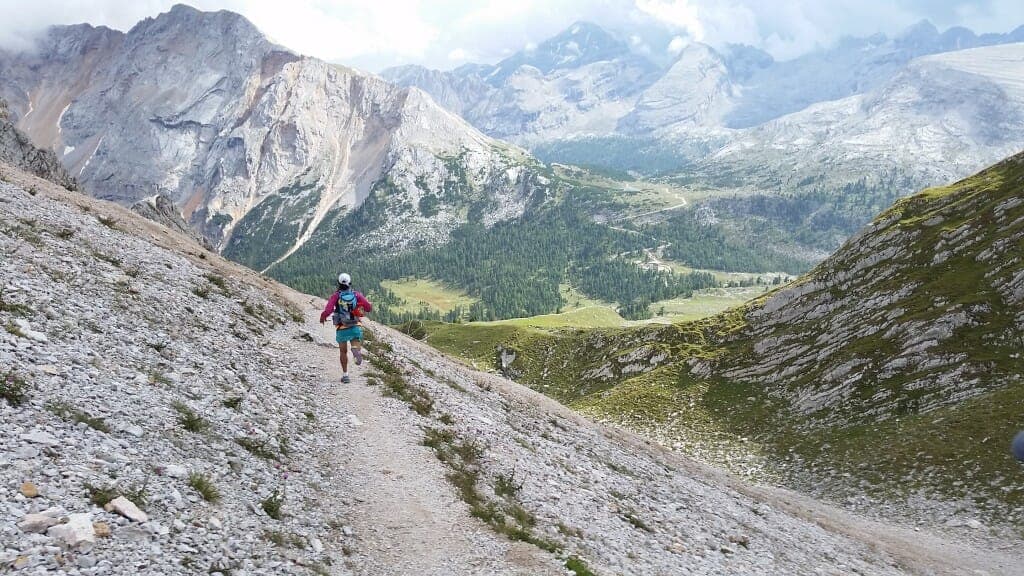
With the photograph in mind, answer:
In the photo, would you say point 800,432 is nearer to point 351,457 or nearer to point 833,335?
point 833,335

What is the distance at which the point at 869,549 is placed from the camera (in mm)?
30922

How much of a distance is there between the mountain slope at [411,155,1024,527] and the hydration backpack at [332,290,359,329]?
38.9 m

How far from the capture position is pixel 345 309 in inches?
1042

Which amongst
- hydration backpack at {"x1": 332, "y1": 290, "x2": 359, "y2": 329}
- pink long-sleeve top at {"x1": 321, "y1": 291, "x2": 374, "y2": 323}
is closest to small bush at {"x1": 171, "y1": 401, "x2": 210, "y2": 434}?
pink long-sleeve top at {"x1": 321, "y1": 291, "x2": 374, "y2": 323}

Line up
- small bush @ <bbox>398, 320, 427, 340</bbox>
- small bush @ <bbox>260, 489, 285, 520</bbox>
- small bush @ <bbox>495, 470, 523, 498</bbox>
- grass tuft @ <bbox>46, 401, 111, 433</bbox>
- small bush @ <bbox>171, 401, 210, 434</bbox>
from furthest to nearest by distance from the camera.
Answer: small bush @ <bbox>398, 320, 427, 340</bbox> < small bush @ <bbox>495, 470, 523, 498</bbox> < small bush @ <bbox>171, 401, 210, 434</bbox> < small bush @ <bbox>260, 489, 285, 520</bbox> < grass tuft @ <bbox>46, 401, 111, 433</bbox>

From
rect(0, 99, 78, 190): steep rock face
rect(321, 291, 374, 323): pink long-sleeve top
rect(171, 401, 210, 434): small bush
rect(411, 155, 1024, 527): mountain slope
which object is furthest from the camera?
rect(0, 99, 78, 190): steep rock face

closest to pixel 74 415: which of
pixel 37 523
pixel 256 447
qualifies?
pixel 37 523

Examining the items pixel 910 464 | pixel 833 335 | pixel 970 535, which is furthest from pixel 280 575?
pixel 833 335

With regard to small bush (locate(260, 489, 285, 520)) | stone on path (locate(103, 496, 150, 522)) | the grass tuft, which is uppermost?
the grass tuft

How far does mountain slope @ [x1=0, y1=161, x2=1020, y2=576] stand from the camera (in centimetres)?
1210

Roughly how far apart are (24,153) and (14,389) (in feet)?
341

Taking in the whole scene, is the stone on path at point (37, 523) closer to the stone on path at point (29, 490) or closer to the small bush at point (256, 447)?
the stone on path at point (29, 490)

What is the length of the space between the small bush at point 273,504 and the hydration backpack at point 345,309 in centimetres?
1168

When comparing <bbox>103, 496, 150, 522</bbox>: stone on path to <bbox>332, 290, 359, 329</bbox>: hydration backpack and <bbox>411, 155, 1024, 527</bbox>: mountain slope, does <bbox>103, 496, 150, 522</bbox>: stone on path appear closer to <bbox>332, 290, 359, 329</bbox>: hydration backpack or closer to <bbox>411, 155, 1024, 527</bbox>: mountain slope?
<bbox>332, 290, 359, 329</bbox>: hydration backpack
